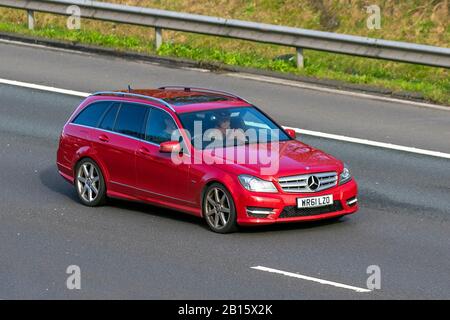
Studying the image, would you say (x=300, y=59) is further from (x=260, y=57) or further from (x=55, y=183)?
(x=55, y=183)

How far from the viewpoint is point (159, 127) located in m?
17.2

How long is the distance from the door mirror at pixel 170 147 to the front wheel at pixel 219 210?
73cm

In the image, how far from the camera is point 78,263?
582 inches

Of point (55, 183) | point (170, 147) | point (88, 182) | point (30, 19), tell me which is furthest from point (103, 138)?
point (30, 19)

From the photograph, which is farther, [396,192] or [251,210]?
[396,192]

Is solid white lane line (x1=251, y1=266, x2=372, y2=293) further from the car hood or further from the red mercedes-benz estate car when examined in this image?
the car hood

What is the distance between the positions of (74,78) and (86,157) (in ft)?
26.0

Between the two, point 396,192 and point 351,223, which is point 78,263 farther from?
point 396,192

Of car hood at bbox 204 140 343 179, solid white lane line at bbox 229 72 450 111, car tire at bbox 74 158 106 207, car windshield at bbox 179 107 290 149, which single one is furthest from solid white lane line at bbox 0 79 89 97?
car hood at bbox 204 140 343 179

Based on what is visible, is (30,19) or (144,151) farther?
(30,19)

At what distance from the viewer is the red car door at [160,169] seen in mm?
16453

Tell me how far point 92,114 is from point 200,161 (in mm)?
2557
